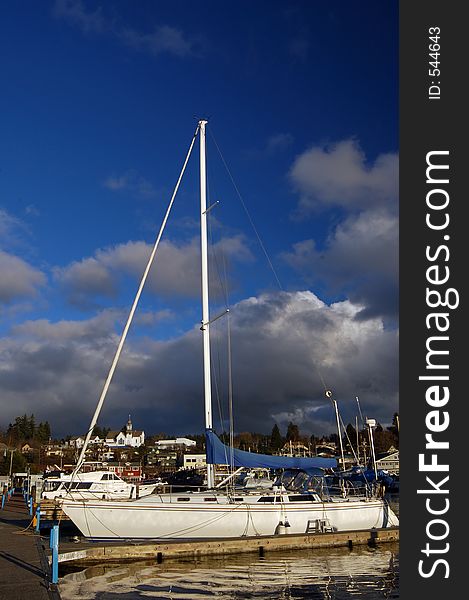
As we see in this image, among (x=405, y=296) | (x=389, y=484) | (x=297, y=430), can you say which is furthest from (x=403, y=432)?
(x=297, y=430)

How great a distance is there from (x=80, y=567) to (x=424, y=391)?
58.5 ft

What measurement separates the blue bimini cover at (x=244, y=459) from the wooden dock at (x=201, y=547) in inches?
136

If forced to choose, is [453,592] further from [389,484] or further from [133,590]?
[389,484]

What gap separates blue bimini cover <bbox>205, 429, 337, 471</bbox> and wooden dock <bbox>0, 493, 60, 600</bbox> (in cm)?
800

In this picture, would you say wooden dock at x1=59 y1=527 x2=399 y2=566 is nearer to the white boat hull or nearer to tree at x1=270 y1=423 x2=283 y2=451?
the white boat hull

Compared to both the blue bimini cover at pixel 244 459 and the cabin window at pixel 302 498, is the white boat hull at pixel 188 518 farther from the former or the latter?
the blue bimini cover at pixel 244 459

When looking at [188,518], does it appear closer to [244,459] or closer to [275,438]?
[244,459]

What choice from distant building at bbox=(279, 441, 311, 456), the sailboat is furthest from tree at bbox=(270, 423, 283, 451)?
the sailboat

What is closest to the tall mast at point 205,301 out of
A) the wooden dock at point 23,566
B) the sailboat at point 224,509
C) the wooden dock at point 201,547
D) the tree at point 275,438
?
the sailboat at point 224,509

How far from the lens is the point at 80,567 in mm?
23422

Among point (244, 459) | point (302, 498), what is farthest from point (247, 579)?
point (302, 498)

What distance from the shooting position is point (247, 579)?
21.6 m

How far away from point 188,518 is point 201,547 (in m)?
1.81

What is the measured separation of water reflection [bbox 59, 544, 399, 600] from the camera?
19391 millimetres
